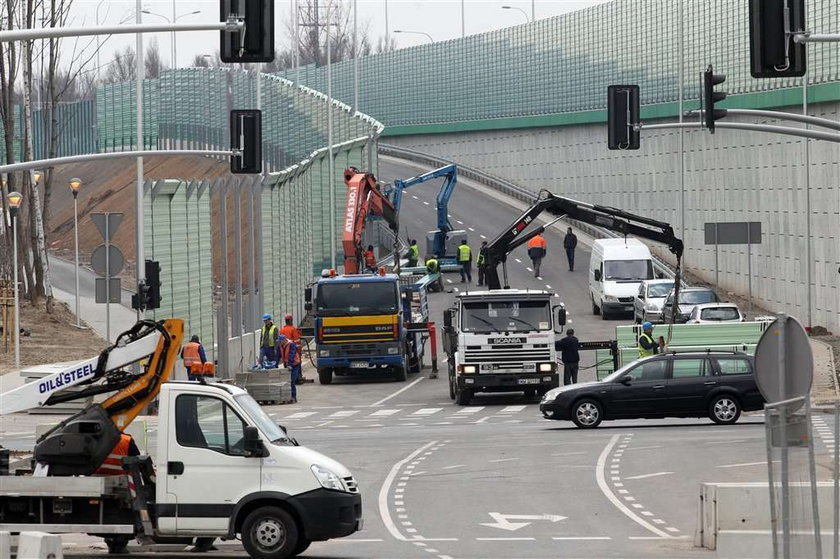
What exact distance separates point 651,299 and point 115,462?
121 ft

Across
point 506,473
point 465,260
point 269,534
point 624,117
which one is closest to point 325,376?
Answer: point 624,117

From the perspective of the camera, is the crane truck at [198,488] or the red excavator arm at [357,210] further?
the red excavator arm at [357,210]

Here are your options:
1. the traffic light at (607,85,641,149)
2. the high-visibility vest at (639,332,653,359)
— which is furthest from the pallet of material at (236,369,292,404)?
the traffic light at (607,85,641,149)

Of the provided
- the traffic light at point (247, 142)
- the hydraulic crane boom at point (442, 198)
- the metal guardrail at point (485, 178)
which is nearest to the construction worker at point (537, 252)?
the hydraulic crane boom at point (442, 198)

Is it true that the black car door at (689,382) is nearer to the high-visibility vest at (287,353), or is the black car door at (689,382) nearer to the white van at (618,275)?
the high-visibility vest at (287,353)

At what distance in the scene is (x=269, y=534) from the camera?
55.0 feet

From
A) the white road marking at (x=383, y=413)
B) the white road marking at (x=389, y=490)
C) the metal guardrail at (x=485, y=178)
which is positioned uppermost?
the metal guardrail at (x=485, y=178)

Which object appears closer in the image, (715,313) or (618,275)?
(715,313)

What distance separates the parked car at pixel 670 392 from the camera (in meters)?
30.9

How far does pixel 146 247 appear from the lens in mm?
40625

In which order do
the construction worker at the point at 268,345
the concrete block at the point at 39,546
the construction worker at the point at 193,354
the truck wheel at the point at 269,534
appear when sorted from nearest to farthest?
the concrete block at the point at 39,546, the truck wheel at the point at 269,534, the construction worker at the point at 193,354, the construction worker at the point at 268,345

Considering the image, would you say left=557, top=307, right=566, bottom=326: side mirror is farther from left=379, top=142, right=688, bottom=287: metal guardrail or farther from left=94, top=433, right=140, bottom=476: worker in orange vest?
left=379, top=142, right=688, bottom=287: metal guardrail

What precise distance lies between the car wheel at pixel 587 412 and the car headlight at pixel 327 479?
1472cm

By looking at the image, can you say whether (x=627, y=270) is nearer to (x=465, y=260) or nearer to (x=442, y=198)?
(x=465, y=260)
